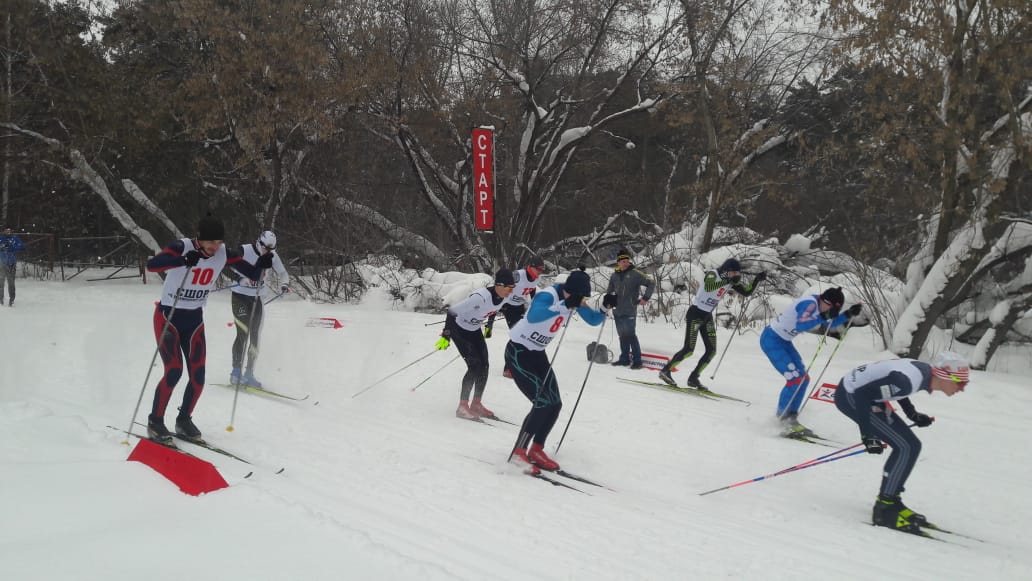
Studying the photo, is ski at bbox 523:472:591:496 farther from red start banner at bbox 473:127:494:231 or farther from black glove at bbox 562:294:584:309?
red start banner at bbox 473:127:494:231

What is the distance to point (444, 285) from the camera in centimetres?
1648

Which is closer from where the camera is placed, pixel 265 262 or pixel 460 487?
pixel 460 487

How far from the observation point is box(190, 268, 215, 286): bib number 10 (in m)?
5.68

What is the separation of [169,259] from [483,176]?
15.3 m

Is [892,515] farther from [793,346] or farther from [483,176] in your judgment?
[483,176]

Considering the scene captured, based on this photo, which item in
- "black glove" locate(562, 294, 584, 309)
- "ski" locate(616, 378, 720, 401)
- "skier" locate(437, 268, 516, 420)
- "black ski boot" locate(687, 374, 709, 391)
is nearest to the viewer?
"black glove" locate(562, 294, 584, 309)

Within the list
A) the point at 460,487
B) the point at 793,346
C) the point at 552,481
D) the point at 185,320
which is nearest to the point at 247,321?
the point at 185,320

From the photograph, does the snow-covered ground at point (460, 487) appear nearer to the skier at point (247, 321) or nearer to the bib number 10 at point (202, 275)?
the skier at point (247, 321)

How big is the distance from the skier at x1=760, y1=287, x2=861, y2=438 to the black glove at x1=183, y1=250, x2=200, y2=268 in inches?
236

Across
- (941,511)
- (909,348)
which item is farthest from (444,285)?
(941,511)

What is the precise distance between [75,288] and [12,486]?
17.8 meters

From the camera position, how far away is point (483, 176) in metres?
20.2

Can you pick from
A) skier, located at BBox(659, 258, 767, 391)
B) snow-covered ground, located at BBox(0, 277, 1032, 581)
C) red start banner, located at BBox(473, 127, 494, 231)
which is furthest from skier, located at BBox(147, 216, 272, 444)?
red start banner, located at BBox(473, 127, 494, 231)

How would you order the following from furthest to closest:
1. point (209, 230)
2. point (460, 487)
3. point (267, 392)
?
point (267, 392)
point (209, 230)
point (460, 487)
